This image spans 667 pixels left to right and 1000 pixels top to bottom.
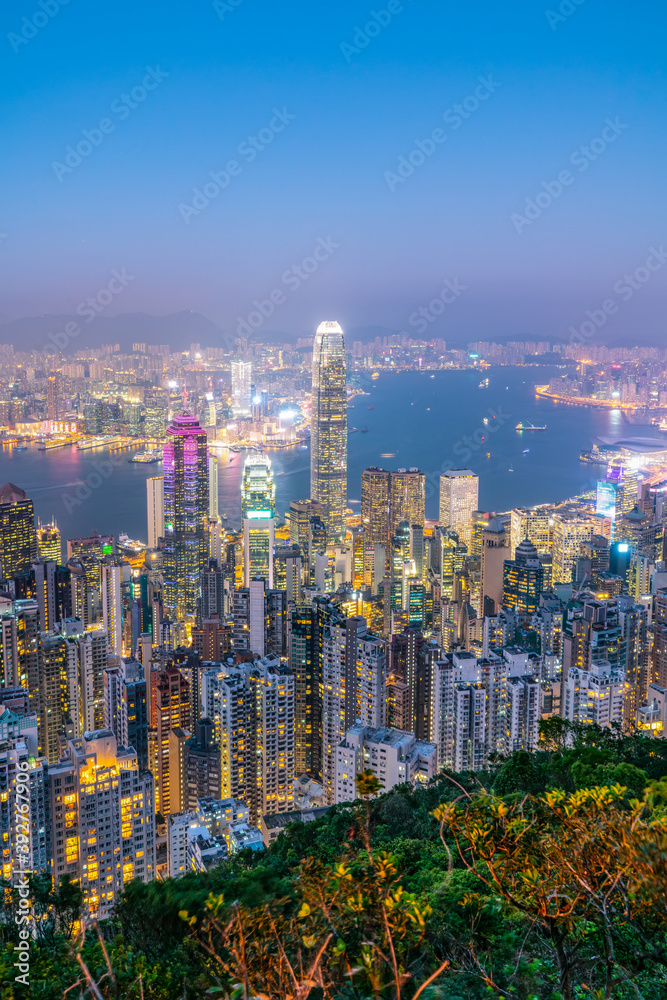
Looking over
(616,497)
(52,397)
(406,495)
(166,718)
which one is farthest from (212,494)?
(166,718)

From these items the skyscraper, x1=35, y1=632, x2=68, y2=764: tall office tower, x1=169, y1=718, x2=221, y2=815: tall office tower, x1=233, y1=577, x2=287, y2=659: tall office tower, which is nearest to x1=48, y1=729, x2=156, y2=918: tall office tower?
x1=169, y1=718, x2=221, y2=815: tall office tower

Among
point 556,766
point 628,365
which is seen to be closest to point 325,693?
point 556,766

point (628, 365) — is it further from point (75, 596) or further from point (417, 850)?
point (417, 850)

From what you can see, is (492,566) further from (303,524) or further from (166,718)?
(166,718)

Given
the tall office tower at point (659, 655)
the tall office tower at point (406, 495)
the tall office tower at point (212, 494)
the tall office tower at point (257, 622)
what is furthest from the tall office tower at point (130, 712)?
the tall office tower at point (406, 495)

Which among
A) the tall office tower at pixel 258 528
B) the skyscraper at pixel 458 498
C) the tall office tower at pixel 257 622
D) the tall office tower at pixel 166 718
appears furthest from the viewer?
the skyscraper at pixel 458 498

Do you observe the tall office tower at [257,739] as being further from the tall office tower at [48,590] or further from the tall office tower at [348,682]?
the tall office tower at [48,590]

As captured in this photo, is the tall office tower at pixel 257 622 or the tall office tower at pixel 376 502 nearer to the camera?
the tall office tower at pixel 257 622
